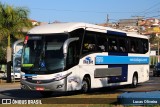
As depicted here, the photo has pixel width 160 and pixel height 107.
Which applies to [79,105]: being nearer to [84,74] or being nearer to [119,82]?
[84,74]

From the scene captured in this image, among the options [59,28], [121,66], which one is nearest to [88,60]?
[59,28]

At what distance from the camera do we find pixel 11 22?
3834 centimetres

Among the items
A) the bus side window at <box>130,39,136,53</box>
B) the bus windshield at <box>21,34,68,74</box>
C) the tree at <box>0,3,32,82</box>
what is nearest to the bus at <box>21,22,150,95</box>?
the bus windshield at <box>21,34,68,74</box>

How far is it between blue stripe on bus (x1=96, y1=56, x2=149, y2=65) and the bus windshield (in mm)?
3235

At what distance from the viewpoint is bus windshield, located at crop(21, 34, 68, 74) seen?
19297 mm

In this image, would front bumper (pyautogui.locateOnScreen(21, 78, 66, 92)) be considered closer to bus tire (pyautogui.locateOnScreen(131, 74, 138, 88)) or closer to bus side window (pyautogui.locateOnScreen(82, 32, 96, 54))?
bus side window (pyautogui.locateOnScreen(82, 32, 96, 54))

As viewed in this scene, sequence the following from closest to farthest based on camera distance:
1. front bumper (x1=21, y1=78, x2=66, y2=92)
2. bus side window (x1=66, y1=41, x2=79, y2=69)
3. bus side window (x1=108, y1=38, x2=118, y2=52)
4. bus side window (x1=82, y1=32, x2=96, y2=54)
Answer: front bumper (x1=21, y1=78, x2=66, y2=92), bus side window (x1=66, y1=41, x2=79, y2=69), bus side window (x1=82, y1=32, x2=96, y2=54), bus side window (x1=108, y1=38, x2=118, y2=52)

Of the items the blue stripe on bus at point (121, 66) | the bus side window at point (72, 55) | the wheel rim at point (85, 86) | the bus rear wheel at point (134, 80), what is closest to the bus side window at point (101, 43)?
the blue stripe on bus at point (121, 66)

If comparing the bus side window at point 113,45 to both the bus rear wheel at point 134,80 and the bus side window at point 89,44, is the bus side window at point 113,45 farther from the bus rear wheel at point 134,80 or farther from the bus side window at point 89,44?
the bus rear wheel at point 134,80

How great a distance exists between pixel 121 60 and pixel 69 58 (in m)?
5.88

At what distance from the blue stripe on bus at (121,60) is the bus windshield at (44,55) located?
324 centimetres

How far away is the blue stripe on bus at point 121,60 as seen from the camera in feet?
73.8

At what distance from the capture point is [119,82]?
980 inches

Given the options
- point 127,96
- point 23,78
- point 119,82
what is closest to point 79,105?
point 127,96
